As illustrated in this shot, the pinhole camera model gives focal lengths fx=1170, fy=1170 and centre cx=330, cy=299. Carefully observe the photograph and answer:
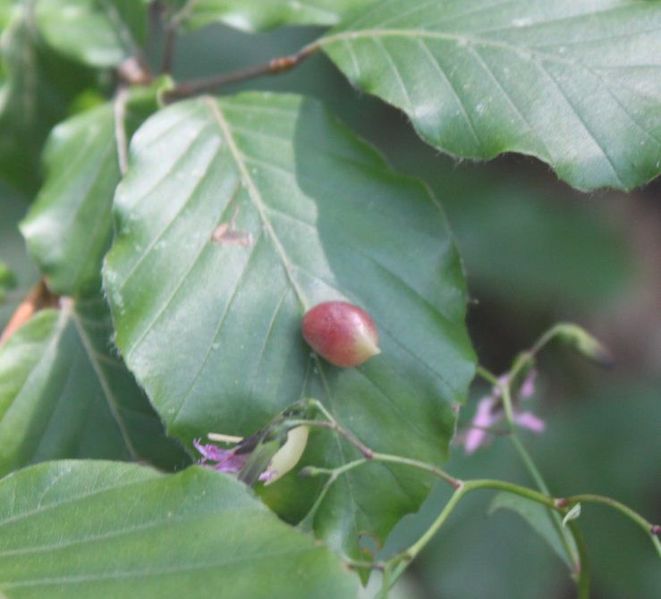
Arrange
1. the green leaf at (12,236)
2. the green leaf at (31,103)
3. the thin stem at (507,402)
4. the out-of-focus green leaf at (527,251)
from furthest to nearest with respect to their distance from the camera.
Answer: the out-of-focus green leaf at (527,251) < the green leaf at (12,236) < the green leaf at (31,103) < the thin stem at (507,402)

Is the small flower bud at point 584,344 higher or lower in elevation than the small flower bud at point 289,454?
lower

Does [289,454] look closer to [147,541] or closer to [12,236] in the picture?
[147,541]

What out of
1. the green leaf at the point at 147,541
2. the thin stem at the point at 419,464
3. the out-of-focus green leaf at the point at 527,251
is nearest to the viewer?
the green leaf at the point at 147,541

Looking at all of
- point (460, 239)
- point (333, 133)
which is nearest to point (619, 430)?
point (460, 239)

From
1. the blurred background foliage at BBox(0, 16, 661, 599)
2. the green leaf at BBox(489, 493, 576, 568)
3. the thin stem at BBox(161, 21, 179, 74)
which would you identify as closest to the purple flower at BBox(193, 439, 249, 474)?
the green leaf at BBox(489, 493, 576, 568)

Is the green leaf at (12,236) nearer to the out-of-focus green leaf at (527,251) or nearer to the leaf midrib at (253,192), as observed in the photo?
the out-of-focus green leaf at (527,251)

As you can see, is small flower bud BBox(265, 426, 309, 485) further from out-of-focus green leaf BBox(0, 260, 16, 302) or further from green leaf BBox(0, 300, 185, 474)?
out-of-focus green leaf BBox(0, 260, 16, 302)

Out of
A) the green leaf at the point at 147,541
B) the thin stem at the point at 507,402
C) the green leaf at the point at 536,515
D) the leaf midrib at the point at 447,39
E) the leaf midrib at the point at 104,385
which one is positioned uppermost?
the leaf midrib at the point at 447,39

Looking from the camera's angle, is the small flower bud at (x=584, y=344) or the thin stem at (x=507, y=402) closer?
the thin stem at (x=507, y=402)

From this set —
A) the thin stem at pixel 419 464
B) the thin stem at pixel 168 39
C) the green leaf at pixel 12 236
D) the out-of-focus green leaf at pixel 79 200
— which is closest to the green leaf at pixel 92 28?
the thin stem at pixel 168 39
